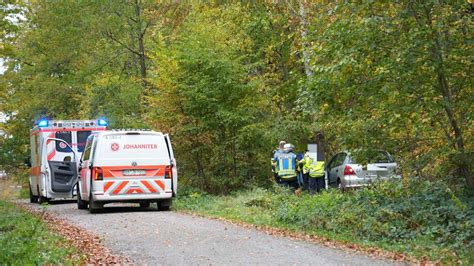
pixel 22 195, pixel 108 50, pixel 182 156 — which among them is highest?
pixel 108 50

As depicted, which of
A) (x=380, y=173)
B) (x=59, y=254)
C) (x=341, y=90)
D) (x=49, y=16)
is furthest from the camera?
(x=49, y=16)

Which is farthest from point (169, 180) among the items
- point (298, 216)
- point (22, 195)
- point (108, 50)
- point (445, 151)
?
point (22, 195)

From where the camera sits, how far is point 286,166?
20344mm

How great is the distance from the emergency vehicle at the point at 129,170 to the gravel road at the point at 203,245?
2336 mm

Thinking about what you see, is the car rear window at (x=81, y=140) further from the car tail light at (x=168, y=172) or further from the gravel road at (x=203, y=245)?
the gravel road at (x=203, y=245)

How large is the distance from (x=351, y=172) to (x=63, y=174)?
9831 mm

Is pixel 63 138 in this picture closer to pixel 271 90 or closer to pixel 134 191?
pixel 271 90

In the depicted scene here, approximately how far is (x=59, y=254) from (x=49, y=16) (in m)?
26.5

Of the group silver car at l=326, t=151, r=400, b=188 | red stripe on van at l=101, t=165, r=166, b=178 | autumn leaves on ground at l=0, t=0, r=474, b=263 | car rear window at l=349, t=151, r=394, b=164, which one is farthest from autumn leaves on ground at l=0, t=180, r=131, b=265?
silver car at l=326, t=151, r=400, b=188

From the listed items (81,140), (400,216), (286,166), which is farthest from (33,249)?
(81,140)

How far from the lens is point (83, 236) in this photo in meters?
12.3

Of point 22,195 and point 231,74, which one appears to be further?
point 22,195

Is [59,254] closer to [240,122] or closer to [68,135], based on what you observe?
[240,122]

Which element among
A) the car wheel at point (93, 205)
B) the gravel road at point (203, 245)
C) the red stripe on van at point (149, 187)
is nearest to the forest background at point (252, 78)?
the gravel road at point (203, 245)
